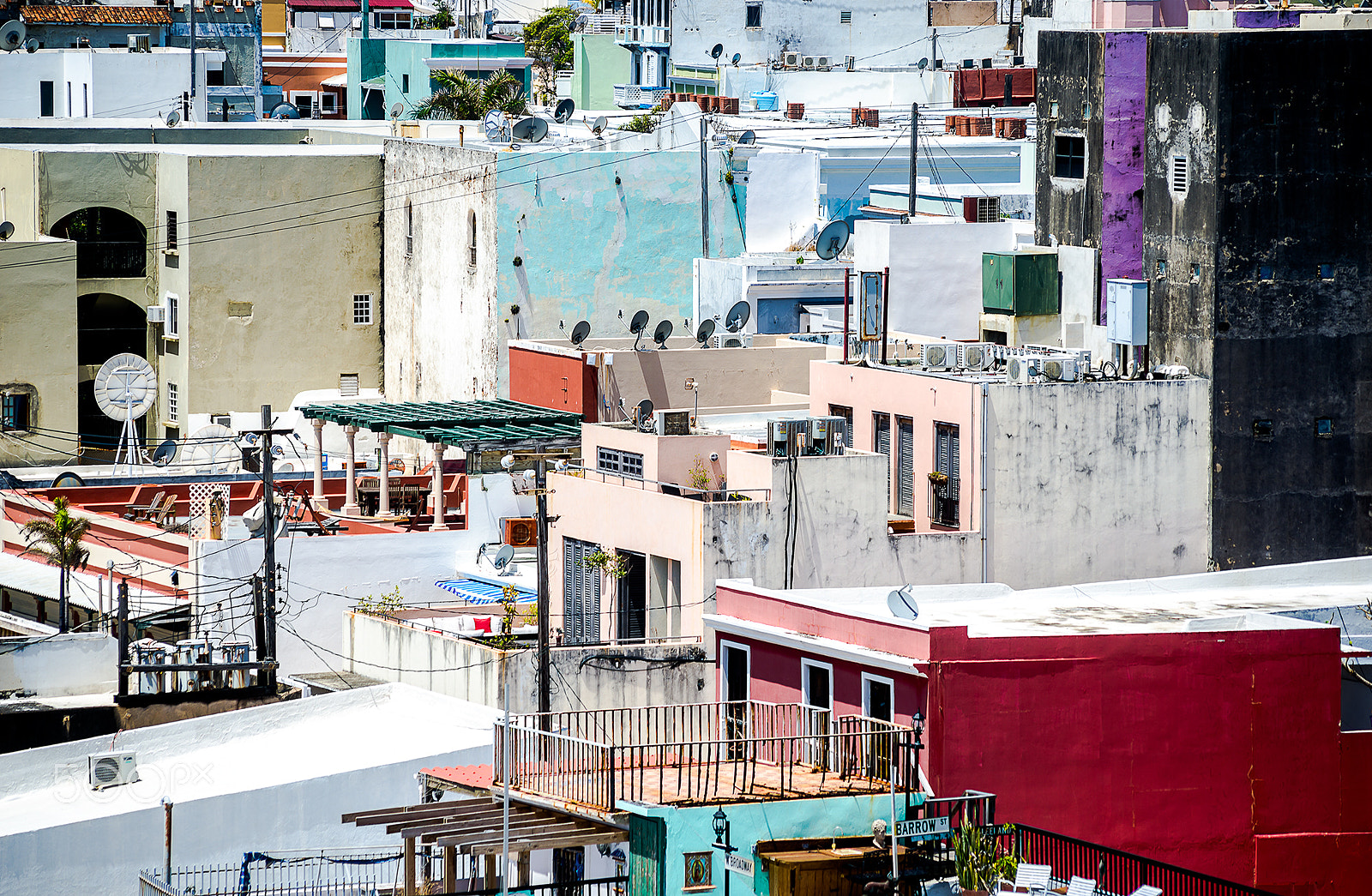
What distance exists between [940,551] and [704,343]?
40.1 feet

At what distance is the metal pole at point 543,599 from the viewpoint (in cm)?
2973

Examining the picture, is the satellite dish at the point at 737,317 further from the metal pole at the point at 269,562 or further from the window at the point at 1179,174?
the metal pole at the point at 269,562

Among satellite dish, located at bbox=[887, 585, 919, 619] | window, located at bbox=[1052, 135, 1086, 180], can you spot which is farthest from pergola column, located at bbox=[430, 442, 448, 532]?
satellite dish, located at bbox=[887, 585, 919, 619]

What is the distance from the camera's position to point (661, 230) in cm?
5353

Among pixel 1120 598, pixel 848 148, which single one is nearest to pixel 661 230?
pixel 848 148

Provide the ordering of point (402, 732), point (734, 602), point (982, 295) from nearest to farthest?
1. point (734, 602)
2. point (402, 732)
3. point (982, 295)

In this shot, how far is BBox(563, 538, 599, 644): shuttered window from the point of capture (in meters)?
34.0

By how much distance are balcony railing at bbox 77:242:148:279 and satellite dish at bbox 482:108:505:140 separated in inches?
376

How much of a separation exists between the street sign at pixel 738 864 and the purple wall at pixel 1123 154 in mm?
17503

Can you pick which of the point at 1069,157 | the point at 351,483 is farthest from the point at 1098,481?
the point at 351,483

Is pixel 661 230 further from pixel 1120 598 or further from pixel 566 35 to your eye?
pixel 566 35

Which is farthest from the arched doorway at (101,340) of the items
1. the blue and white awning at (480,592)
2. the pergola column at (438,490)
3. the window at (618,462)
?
the window at (618,462)

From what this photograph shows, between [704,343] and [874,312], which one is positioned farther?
[704,343]

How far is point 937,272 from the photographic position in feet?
141
